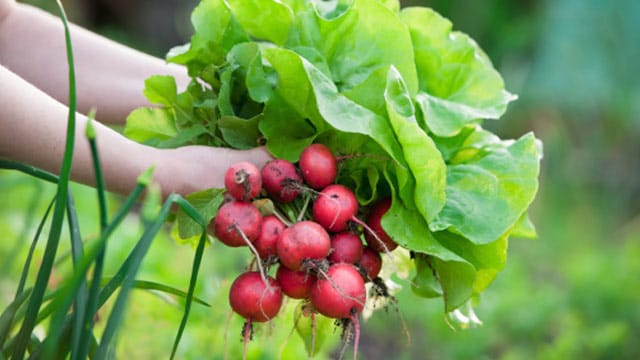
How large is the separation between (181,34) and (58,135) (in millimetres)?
5748

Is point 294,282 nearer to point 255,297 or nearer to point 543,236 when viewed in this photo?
point 255,297

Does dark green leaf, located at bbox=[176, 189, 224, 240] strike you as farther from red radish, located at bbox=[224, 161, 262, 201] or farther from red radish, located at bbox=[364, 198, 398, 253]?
red radish, located at bbox=[364, 198, 398, 253]

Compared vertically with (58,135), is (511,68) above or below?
below

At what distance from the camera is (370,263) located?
53.5 inches

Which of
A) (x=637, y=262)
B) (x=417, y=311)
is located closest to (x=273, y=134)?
(x=417, y=311)

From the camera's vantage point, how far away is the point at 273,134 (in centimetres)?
135

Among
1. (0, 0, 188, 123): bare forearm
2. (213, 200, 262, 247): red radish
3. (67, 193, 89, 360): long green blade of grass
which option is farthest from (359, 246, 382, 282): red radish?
(0, 0, 188, 123): bare forearm

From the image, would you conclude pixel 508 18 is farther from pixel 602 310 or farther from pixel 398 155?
pixel 398 155

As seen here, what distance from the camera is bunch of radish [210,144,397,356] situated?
122 cm

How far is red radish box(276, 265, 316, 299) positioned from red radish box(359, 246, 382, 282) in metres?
0.10

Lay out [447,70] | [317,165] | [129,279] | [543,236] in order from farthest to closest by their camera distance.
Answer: [543,236], [447,70], [317,165], [129,279]

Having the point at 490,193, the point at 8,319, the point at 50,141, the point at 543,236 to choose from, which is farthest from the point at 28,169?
the point at 543,236

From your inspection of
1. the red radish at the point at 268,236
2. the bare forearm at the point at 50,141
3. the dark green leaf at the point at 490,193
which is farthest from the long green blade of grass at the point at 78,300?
the dark green leaf at the point at 490,193

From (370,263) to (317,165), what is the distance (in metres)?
0.20
